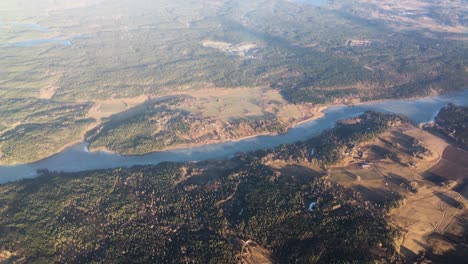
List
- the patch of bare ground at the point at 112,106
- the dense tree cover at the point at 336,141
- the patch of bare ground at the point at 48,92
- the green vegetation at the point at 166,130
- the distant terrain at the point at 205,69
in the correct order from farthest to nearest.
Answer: the patch of bare ground at the point at 48,92, the patch of bare ground at the point at 112,106, the distant terrain at the point at 205,69, the green vegetation at the point at 166,130, the dense tree cover at the point at 336,141

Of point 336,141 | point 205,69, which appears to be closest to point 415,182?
point 336,141

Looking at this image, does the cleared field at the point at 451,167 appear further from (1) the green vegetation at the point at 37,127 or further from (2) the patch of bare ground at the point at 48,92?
(2) the patch of bare ground at the point at 48,92

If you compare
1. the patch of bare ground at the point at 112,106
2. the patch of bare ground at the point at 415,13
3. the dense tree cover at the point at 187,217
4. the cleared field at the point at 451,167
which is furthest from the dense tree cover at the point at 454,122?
the patch of bare ground at the point at 112,106

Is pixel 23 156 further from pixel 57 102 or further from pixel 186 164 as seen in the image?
pixel 186 164

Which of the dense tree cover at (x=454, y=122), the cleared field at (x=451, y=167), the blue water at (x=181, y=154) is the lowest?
the blue water at (x=181, y=154)

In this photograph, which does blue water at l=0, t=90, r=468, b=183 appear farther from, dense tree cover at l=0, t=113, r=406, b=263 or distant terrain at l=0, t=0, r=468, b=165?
dense tree cover at l=0, t=113, r=406, b=263

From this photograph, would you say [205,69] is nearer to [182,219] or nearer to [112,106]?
[112,106]
